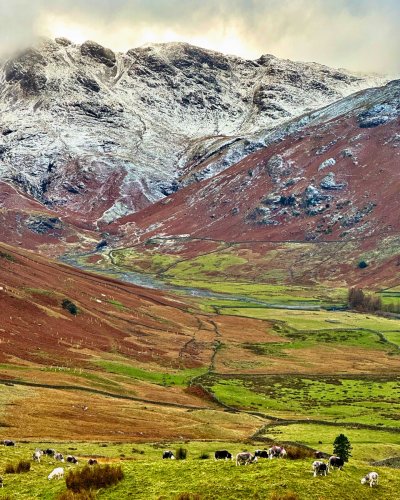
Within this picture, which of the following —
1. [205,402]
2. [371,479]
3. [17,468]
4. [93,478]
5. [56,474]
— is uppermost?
[205,402]

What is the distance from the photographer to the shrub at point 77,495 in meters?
20.5

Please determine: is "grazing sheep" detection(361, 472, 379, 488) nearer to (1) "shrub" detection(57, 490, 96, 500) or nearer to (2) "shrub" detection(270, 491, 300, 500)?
(2) "shrub" detection(270, 491, 300, 500)

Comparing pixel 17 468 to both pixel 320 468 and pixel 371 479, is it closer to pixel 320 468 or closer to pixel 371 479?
pixel 320 468

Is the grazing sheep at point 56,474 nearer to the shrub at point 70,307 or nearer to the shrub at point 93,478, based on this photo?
the shrub at point 93,478

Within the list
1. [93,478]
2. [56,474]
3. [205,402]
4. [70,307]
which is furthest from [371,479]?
[70,307]

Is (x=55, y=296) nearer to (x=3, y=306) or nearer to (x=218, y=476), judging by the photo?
(x=3, y=306)

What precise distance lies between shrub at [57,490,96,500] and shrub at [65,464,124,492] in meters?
0.47

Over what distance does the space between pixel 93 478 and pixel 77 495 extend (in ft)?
5.55

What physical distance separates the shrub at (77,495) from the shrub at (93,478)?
1.56 ft

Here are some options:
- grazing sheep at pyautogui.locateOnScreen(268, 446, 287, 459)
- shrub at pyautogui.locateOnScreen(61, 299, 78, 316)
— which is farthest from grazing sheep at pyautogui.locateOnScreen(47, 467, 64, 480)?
shrub at pyautogui.locateOnScreen(61, 299, 78, 316)

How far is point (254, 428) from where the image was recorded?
73375 mm

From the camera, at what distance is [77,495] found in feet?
68.1

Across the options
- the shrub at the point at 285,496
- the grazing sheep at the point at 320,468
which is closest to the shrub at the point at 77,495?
the shrub at the point at 285,496

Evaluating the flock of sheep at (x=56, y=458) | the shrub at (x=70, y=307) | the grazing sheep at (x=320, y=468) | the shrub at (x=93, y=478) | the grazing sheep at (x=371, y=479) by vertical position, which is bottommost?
the flock of sheep at (x=56, y=458)
